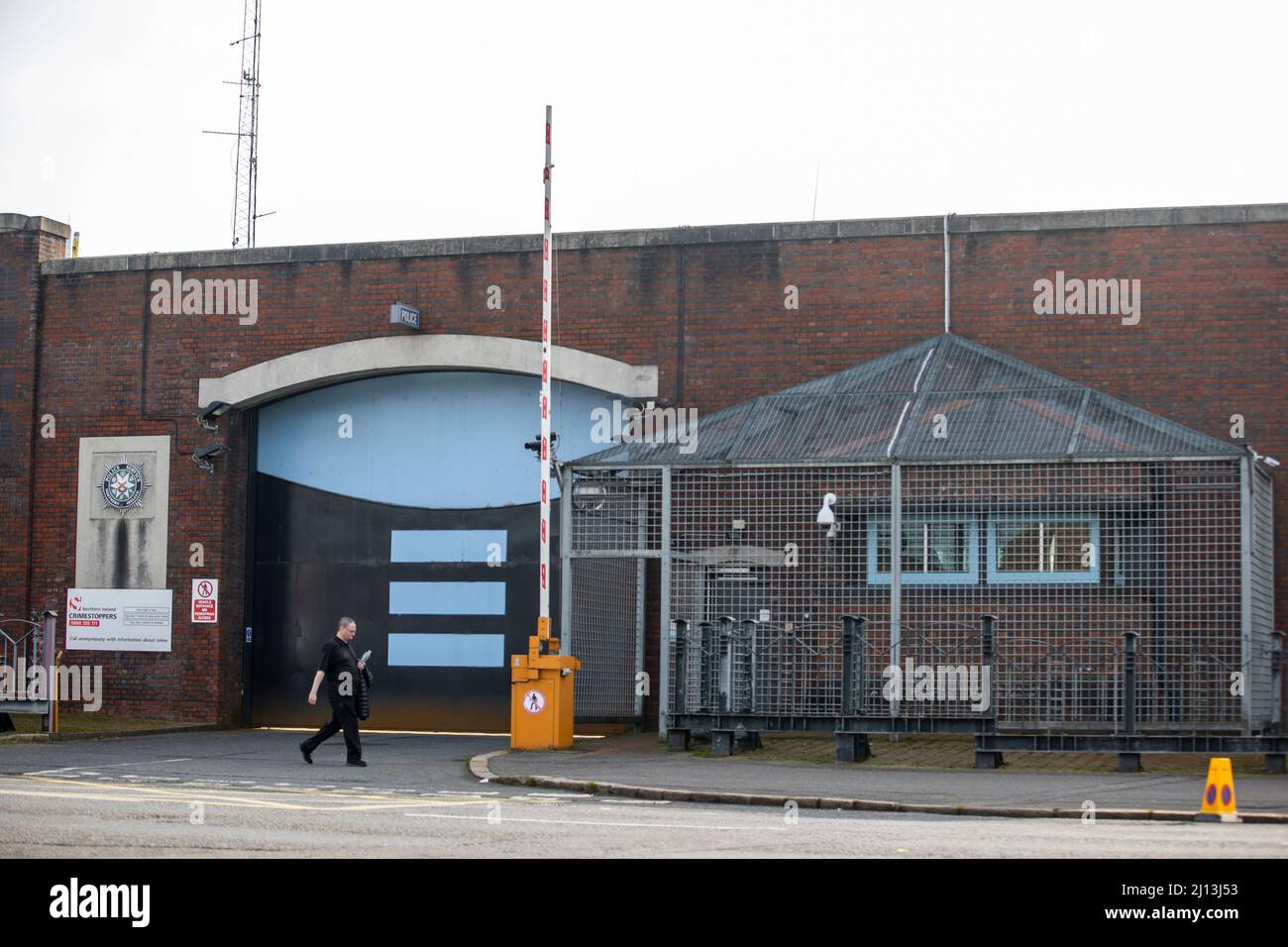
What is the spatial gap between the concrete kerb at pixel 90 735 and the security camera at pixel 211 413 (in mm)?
4379

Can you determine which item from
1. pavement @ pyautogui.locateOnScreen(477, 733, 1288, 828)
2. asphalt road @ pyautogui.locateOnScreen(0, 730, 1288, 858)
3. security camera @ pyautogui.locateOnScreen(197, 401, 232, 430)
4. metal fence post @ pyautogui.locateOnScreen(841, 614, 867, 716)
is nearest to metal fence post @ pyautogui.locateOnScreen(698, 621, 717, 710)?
pavement @ pyautogui.locateOnScreen(477, 733, 1288, 828)

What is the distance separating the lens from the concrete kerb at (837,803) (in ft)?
41.9

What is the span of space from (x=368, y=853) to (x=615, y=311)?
13987 millimetres

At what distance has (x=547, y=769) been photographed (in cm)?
1661

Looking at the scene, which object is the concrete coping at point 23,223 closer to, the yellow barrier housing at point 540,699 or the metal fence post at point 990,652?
the yellow barrier housing at point 540,699

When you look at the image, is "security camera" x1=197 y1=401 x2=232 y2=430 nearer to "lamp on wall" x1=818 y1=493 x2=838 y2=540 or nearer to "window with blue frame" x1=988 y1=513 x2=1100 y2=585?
"lamp on wall" x1=818 y1=493 x2=838 y2=540

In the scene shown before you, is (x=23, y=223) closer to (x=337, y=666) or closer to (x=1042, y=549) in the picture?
(x=337, y=666)

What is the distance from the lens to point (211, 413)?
24.5 m

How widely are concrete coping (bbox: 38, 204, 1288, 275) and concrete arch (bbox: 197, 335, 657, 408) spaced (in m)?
1.29

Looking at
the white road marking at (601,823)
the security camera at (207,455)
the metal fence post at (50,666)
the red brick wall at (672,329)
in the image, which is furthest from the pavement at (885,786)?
the security camera at (207,455)

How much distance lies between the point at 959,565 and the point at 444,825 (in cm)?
875

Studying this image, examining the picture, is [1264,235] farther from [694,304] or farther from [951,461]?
[694,304]

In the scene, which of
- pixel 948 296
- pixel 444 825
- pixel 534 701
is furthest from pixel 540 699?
pixel 444 825

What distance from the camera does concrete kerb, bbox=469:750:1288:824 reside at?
12758mm
